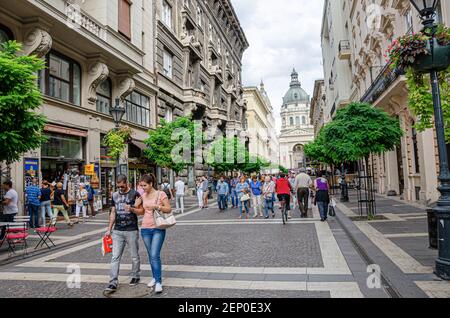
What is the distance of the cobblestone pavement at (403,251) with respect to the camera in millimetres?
5105

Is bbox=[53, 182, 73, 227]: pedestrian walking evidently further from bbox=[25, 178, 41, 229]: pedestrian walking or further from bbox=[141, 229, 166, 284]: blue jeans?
bbox=[141, 229, 166, 284]: blue jeans

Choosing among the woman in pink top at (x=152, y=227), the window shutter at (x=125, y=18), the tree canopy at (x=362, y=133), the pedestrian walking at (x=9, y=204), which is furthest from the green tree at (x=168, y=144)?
the woman in pink top at (x=152, y=227)

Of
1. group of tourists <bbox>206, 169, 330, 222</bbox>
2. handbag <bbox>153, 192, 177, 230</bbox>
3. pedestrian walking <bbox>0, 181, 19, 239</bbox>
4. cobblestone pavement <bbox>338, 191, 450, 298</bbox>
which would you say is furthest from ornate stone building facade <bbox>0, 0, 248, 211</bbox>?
cobblestone pavement <bbox>338, 191, 450, 298</bbox>

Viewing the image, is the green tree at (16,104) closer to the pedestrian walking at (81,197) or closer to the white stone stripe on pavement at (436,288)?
the pedestrian walking at (81,197)

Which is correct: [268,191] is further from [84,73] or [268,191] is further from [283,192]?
[84,73]

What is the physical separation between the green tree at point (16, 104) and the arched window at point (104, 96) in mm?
10704

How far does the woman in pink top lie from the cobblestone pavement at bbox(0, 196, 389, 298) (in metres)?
0.35

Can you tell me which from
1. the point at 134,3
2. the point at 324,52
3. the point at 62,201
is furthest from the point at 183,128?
the point at 324,52

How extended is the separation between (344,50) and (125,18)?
75.3ft

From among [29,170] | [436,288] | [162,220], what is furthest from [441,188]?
[29,170]

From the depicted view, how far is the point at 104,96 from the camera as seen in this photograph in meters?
21.0

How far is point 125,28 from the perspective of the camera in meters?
21.7
